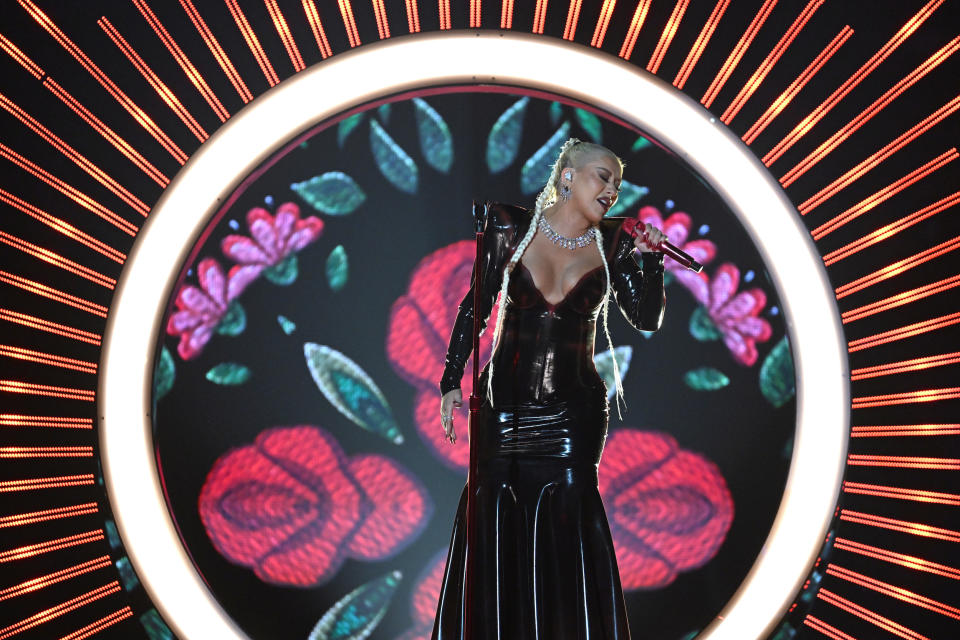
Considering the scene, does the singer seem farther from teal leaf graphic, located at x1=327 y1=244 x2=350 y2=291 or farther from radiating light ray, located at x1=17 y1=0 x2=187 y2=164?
radiating light ray, located at x1=17 y1=0 x2=187 y2=164

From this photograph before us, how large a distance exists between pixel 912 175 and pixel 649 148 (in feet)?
2.93

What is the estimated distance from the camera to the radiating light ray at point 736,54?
308cm

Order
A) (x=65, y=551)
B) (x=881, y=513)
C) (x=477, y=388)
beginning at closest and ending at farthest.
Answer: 1. (x=477, y=388)
2. (x=65, y=551)
3. (x=881, y=513)

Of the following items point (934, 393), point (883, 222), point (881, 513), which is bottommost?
point (881, 513)

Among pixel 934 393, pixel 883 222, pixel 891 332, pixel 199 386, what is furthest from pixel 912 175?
pixel 199 386

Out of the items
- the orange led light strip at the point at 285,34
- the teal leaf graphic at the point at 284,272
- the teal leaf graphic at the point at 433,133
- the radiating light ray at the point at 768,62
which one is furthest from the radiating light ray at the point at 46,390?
the radiating light ray at the point at 768,62

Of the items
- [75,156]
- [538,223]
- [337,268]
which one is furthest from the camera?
[337,268]

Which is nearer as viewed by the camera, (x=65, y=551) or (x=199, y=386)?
(x=65, y=551)

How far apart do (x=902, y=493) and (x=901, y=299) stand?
67 cm

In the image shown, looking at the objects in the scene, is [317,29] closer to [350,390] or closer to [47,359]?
[350,390]

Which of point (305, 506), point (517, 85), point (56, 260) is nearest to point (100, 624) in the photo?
point (305, 506)

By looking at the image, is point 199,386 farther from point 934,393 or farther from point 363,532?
point 934,393

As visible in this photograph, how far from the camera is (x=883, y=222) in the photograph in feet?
10.3

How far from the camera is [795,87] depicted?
3.14 meters
